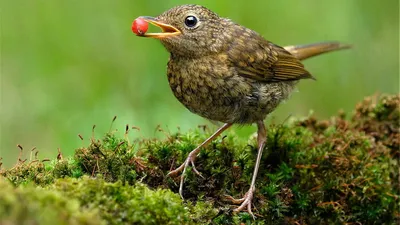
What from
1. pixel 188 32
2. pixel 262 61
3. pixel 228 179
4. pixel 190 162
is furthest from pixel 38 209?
pixel 262 61

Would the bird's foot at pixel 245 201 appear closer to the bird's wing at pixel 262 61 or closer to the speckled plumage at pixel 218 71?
the speckled plumage at pixel 218 71

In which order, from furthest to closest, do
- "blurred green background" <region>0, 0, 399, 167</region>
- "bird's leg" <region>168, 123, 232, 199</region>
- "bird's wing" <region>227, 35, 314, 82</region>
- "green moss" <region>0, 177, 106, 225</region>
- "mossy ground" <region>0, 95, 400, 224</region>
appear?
"blurred green background" <region>0, 0, 399, 167</region>
"bird's wing" <region>227, 35, 314, 82</region>
"bird's leg" <region>168, 123, 232, 199</region>
"mossy ground" <region>0, 95, 400, 224</region>
"green moss" <region>0, 177, 106, 225</region>

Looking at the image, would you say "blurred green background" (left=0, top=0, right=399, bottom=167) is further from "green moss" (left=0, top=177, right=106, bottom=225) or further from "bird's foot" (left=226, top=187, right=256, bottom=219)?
"green moss" (left=0, top=177, right=106, bottom=225)

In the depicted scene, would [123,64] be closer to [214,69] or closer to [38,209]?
[214,69]

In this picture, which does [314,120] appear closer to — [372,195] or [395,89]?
[372,195]

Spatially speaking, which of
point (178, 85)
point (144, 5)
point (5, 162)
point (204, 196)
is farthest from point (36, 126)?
point (204, 196)

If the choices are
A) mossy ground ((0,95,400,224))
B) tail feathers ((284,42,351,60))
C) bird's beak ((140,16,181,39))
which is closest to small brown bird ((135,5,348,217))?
bird's beak ((140,16,181,39))

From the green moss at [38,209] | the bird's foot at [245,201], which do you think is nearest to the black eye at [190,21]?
the bird's foot at [245,201]
